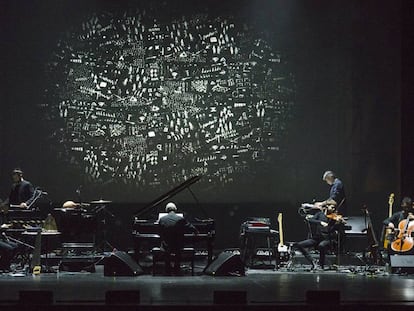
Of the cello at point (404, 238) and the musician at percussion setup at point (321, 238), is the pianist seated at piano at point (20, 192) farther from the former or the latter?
the cello at point (404, 238)

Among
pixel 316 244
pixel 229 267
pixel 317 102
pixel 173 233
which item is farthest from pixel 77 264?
pixel 317 102

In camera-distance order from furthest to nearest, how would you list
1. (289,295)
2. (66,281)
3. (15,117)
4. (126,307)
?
1. (15,117)
2. (66,281)
3. (289,295)
4. (126,307)

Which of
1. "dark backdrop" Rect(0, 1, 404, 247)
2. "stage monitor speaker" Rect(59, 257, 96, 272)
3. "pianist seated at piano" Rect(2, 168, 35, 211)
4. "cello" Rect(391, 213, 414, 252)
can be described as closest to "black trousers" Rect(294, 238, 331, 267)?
"cello" Rect(391, 213, 414, 252)

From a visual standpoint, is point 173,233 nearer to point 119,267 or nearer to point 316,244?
point 119,267

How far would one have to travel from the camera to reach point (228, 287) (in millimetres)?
10992

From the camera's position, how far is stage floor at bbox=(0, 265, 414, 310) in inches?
361

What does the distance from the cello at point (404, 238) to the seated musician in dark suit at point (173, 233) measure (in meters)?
3.26

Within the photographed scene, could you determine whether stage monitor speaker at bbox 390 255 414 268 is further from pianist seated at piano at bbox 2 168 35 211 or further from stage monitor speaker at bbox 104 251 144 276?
pianist seated at piano at bbox 2 168 35 211

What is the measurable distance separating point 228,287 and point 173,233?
1628 mm

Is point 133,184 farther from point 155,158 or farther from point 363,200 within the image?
point 363,200

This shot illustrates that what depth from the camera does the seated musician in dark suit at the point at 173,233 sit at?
12258 millimetres

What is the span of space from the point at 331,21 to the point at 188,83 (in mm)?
3078

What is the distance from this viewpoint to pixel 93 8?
15.8m

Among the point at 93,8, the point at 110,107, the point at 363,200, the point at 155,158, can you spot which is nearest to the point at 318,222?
the point at 363,200
